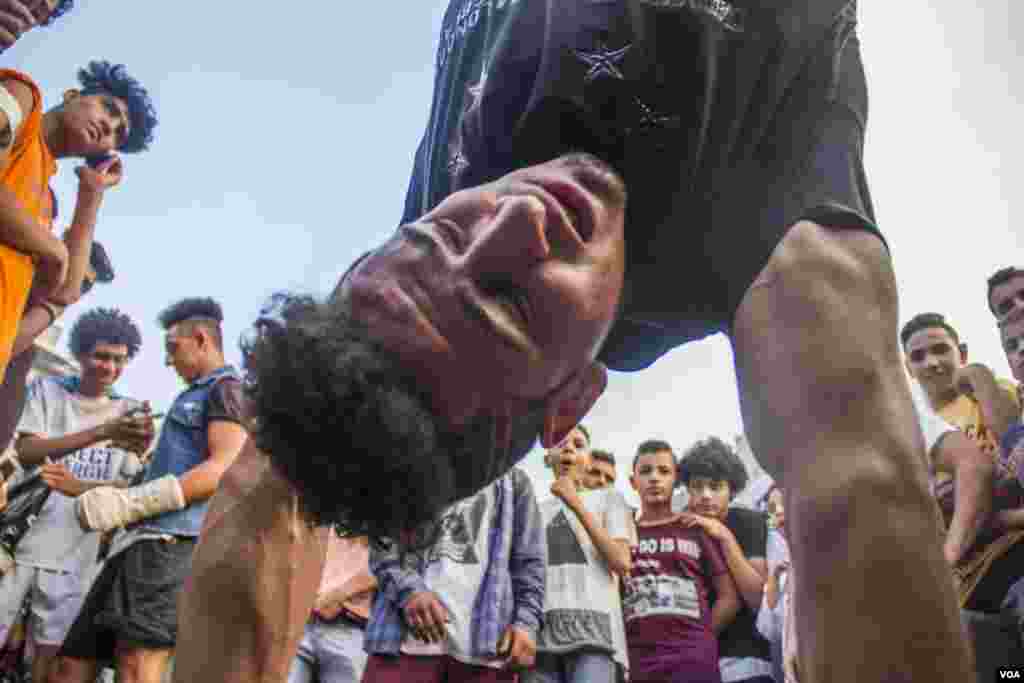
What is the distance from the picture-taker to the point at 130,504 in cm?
293

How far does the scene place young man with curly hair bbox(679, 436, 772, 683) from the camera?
12.3ft

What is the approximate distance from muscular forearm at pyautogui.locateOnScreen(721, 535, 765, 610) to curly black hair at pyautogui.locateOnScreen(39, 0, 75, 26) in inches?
124

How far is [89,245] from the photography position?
112 inches

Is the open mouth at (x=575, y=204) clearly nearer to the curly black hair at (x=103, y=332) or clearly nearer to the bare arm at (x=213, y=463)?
the bare arm at (x=213, y=463)

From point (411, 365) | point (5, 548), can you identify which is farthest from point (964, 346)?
point (5, 548)

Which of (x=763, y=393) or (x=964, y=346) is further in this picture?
(x=964, y=346)

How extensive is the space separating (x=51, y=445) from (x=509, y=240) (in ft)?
10.4

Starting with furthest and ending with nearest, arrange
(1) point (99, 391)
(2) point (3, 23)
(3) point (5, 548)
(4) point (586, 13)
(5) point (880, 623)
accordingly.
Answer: (1) point (99, 391) < (3) point (5, 548) < (2) point (3, 23) < (4) point (586, 13) < (5) point (880, 623)

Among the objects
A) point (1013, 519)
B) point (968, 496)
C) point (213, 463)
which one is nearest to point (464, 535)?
point (213, 463)

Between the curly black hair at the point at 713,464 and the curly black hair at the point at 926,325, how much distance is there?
1056mm

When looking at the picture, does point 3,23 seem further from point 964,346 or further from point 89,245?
point 964,346

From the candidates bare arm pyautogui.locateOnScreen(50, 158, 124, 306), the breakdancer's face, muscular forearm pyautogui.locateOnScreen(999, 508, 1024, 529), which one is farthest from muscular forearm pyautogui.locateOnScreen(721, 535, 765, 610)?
the breakdancer's face

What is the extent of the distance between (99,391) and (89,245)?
150 centimetres

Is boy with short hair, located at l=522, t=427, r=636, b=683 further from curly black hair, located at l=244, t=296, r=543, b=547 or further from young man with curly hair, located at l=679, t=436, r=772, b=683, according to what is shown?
curly black hair, located at l=244, t=296, r=543, b=547
